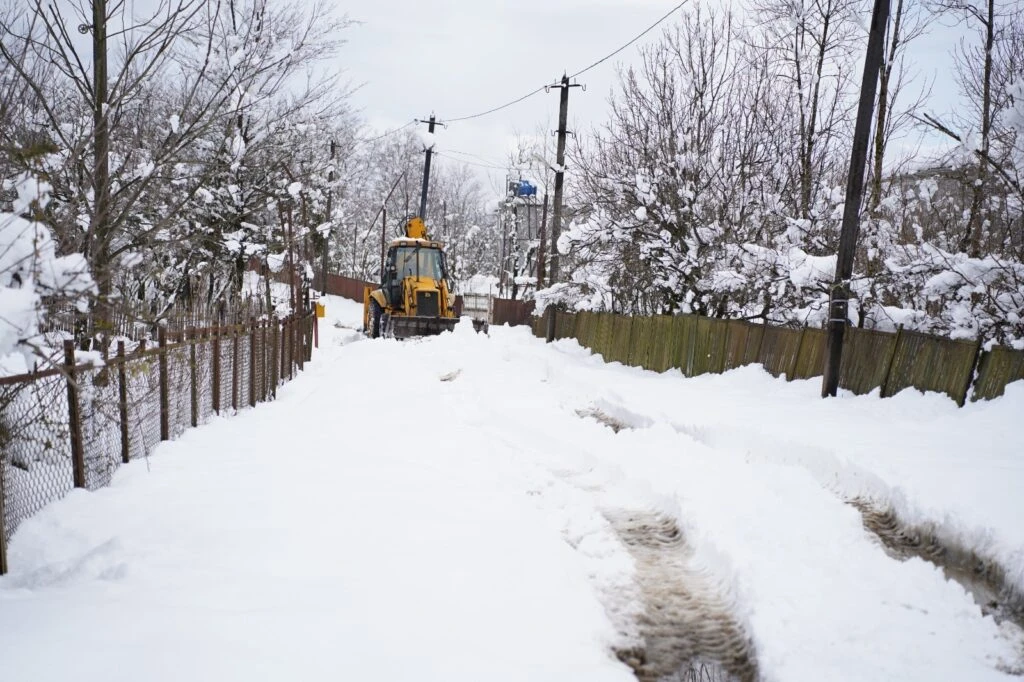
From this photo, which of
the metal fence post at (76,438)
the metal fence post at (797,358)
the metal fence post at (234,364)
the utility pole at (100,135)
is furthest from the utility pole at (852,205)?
the metal fence post at (76,438)

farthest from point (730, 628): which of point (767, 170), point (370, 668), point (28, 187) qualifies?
point (767, 170)

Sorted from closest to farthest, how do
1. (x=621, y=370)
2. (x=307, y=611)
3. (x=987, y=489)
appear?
(x=307, y=611) < (x=987, y=489) < (x=621, y=370)

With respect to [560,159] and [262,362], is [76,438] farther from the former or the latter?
[560,159]

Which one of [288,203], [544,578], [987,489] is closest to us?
[544,578]

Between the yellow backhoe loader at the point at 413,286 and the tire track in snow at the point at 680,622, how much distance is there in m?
19.5

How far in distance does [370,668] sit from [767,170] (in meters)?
16.9

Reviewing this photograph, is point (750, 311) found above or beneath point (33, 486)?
above

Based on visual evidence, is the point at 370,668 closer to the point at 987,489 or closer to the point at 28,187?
the point at 28,187

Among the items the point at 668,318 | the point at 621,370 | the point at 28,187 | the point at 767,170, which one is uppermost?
the point at 767,170

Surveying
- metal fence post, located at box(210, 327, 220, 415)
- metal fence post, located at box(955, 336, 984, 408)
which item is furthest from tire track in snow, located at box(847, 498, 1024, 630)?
metal fence post, located at box(210, 327, 220, 415)

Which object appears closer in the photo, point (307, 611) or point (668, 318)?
point (307, 611)

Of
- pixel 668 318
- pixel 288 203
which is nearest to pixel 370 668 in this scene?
pixel 288 203

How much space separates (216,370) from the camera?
9492 mm

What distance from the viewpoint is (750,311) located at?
17.7m
